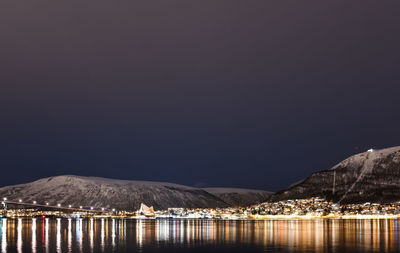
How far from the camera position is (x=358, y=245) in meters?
69.4

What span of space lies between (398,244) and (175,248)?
28115 millimetres

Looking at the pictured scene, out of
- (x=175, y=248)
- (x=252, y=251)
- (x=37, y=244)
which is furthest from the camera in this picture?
(x=37, y=244)

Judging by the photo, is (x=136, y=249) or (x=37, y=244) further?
(x=37, y=244)

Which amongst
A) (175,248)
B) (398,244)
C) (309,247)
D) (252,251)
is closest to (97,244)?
(175,248)

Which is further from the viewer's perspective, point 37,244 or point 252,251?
point 37,244

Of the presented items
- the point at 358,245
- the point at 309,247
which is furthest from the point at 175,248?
the point at 358,245

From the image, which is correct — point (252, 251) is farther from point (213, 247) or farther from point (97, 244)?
point (97, 244)

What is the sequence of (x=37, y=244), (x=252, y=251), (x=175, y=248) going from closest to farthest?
(x=252, y=251)
(x=175, y=248)
(x=37, y=244)

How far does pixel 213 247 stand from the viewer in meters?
70.3

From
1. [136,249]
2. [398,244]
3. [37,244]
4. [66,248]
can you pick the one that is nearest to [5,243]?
[37,244]

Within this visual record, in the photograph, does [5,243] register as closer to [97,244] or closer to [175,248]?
[97,244]

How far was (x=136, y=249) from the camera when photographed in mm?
67375

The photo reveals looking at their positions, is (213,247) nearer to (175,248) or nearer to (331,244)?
(175,248)

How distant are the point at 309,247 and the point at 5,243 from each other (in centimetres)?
4031
